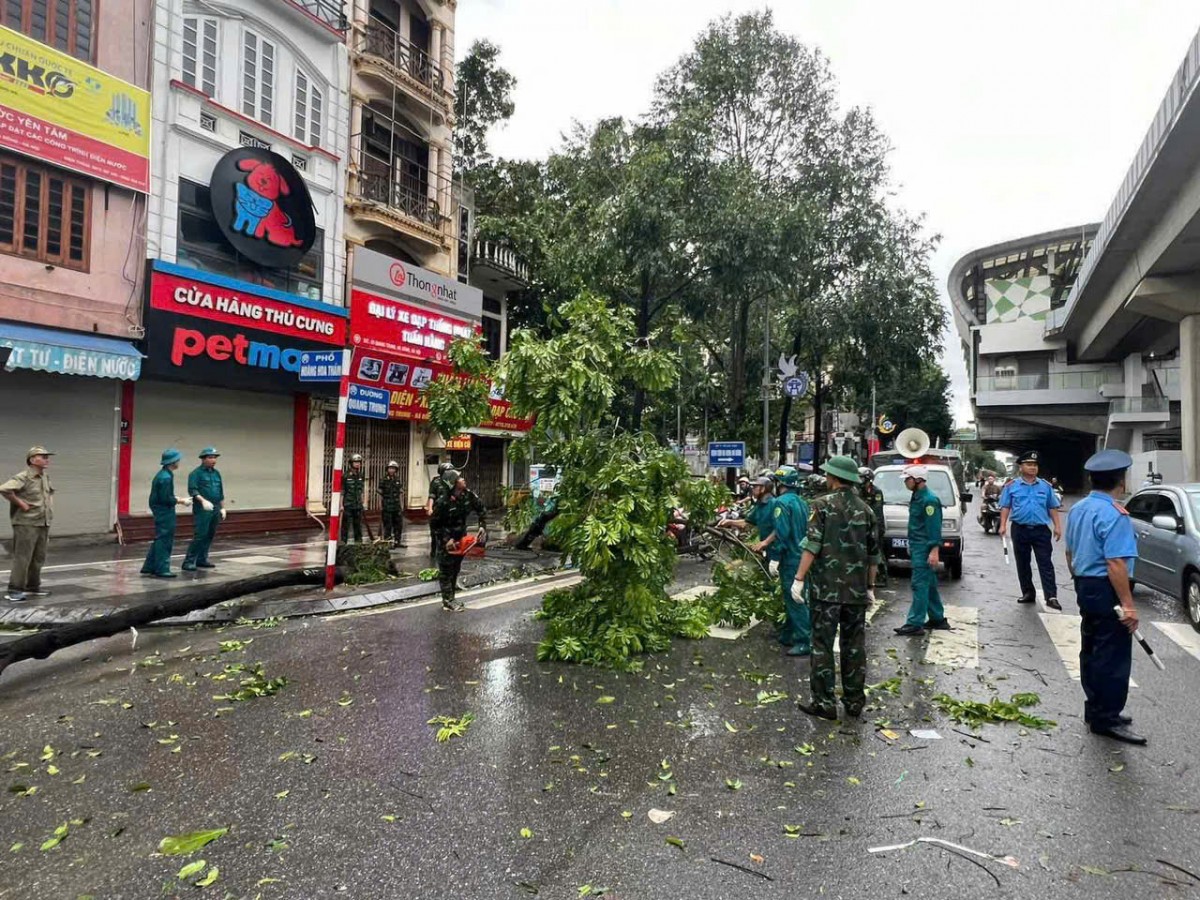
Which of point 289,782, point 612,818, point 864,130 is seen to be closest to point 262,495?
point 289,782

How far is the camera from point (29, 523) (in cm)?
805

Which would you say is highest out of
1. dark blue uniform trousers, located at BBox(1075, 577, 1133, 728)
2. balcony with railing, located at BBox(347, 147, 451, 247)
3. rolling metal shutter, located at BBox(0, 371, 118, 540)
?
balcony with railing, located at BBox(347, 147, 451, 247)

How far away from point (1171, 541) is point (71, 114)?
687 inches

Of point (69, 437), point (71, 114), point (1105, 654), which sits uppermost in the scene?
point (71, 114)

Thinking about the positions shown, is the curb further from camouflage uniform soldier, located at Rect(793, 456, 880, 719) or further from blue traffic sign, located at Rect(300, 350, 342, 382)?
camouflage uniform soldier, located at Rect(793, 456, 880, 719)

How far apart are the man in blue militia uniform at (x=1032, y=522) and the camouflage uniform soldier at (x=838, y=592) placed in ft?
17.1

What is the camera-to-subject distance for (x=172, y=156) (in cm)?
→ 1400

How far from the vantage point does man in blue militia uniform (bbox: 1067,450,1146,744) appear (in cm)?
455

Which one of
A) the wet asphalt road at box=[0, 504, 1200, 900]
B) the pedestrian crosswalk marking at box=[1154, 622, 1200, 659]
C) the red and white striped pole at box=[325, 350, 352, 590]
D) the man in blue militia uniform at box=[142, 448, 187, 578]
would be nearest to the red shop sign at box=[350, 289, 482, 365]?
the red and white striped pole at box=[325, 350, 352, 590]

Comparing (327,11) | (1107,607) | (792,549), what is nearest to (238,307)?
(327,11)

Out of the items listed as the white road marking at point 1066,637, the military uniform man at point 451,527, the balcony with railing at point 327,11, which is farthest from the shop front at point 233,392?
the white road marking at point 1066,637

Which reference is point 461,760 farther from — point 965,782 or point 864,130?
point 864,130

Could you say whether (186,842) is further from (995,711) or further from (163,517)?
(163,517)

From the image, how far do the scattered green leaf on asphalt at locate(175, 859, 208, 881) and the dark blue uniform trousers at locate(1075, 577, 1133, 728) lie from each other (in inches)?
200
